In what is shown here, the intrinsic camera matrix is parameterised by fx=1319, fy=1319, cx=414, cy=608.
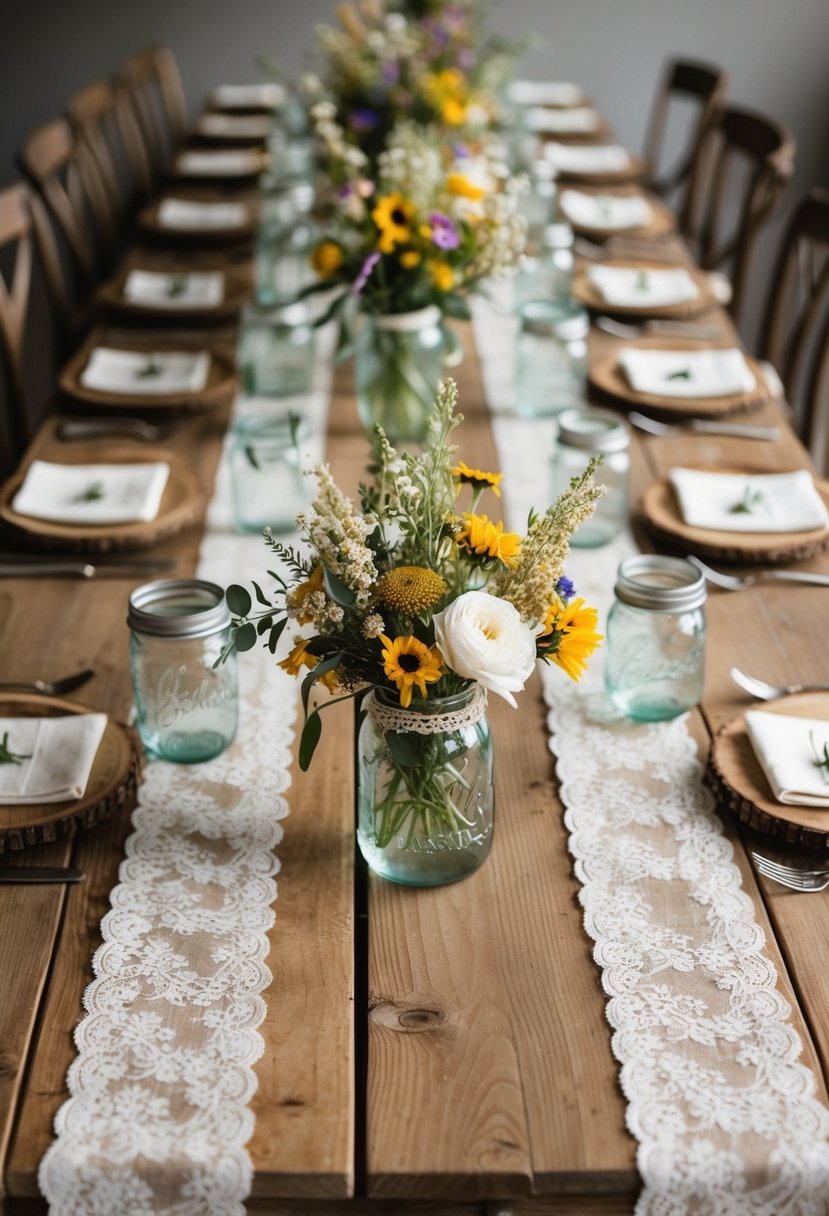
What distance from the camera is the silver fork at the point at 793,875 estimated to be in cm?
115

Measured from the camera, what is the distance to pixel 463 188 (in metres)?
1.92

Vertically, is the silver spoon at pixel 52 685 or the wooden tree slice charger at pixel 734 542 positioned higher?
the wooden tree slice charger at pixel 734 542

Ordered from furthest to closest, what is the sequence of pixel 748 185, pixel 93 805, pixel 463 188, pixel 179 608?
pixel 748 185, pixel 463 188, pixel 179 608, pixel 93 805

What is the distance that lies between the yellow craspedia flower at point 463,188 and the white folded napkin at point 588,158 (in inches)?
65.6

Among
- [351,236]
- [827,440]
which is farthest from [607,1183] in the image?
[827,440]

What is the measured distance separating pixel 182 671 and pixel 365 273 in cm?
70

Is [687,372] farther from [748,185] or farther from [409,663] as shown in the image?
[748,185]

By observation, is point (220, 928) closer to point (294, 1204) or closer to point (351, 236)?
point (294, 1204)

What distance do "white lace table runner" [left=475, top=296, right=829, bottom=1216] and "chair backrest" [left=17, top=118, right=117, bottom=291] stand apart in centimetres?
196

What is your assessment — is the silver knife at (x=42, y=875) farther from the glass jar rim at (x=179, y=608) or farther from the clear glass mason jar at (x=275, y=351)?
the clear glass mason jar at (x=275, y=351)

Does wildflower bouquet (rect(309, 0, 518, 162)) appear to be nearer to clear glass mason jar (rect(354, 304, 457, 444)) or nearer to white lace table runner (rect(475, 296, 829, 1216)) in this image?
clear glass mason jar (rect(354, 304, 457, 444))

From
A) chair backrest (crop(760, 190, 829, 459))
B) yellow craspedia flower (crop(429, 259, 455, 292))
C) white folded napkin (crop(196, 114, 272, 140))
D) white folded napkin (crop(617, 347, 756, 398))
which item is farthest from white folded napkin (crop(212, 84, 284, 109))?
yellow craspedia flower (crop(429, 259, 455, 292))

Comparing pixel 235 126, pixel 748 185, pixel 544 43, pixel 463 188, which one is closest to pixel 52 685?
pixel 463 188

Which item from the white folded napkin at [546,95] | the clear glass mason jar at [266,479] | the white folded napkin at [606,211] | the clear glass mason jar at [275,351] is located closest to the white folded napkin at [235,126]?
the white folded napkin at [546,95]
